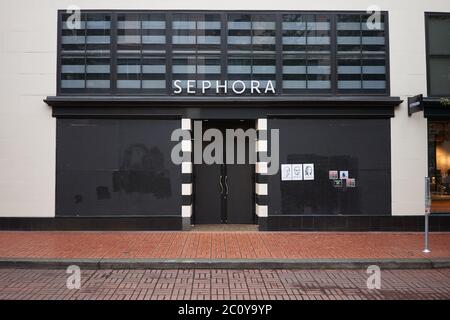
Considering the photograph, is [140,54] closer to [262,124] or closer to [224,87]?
[224,87]

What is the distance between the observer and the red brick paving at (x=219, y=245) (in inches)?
353

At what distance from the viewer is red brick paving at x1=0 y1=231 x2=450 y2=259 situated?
8969 millimetres

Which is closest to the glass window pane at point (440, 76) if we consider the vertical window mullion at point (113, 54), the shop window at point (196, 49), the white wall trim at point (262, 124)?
the white wall trim at point (262, 124)

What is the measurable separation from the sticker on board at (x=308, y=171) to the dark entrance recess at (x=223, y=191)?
165 centimetres

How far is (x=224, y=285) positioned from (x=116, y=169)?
5587 millimetres

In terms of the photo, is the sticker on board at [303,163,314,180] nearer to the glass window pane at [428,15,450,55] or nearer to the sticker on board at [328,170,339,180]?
the sticker on board at [328,170,339,180]

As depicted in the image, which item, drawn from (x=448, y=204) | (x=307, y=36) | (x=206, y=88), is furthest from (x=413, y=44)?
(x=206, y=88)

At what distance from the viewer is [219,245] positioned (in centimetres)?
991

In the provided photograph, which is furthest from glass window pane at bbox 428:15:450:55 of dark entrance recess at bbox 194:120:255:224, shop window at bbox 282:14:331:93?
dark entrance recess at bbox 194:120:255:224

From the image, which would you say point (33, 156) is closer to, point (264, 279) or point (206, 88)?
point (206, 88)

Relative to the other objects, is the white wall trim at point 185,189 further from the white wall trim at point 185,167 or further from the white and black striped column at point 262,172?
the white and black striped column at point 262,172

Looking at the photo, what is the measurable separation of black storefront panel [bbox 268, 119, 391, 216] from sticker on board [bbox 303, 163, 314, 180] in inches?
3.4

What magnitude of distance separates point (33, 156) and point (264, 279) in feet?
24.1

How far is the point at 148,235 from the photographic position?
36.4ft
